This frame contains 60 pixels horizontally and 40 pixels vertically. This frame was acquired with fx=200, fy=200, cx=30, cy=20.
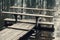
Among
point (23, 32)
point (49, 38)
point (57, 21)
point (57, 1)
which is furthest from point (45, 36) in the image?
point (57, 1)

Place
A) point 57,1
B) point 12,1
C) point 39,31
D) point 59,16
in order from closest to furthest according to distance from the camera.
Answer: point 39,31
point 12,1
point 59,16
point 57,1

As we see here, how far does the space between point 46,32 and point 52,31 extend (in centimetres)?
50

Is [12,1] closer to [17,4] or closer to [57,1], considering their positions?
[17,4]

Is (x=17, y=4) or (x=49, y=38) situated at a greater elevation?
(x=17, y=4)

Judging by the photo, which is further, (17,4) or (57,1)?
(57,1)

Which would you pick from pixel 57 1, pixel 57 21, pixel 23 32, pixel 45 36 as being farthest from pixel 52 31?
pixel 57 1

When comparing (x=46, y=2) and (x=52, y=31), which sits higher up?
(x=46, y=2)

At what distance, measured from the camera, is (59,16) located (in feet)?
34.3

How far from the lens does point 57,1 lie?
11195 millimetres

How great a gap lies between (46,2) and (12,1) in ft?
7.53

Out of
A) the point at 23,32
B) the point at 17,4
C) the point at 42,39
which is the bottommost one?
the point at 42,39

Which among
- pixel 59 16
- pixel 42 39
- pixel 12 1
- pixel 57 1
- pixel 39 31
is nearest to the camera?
pixel 42 39

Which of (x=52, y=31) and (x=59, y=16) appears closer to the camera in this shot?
(x=52, y=31)

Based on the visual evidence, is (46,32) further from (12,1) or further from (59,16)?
(59,16)
